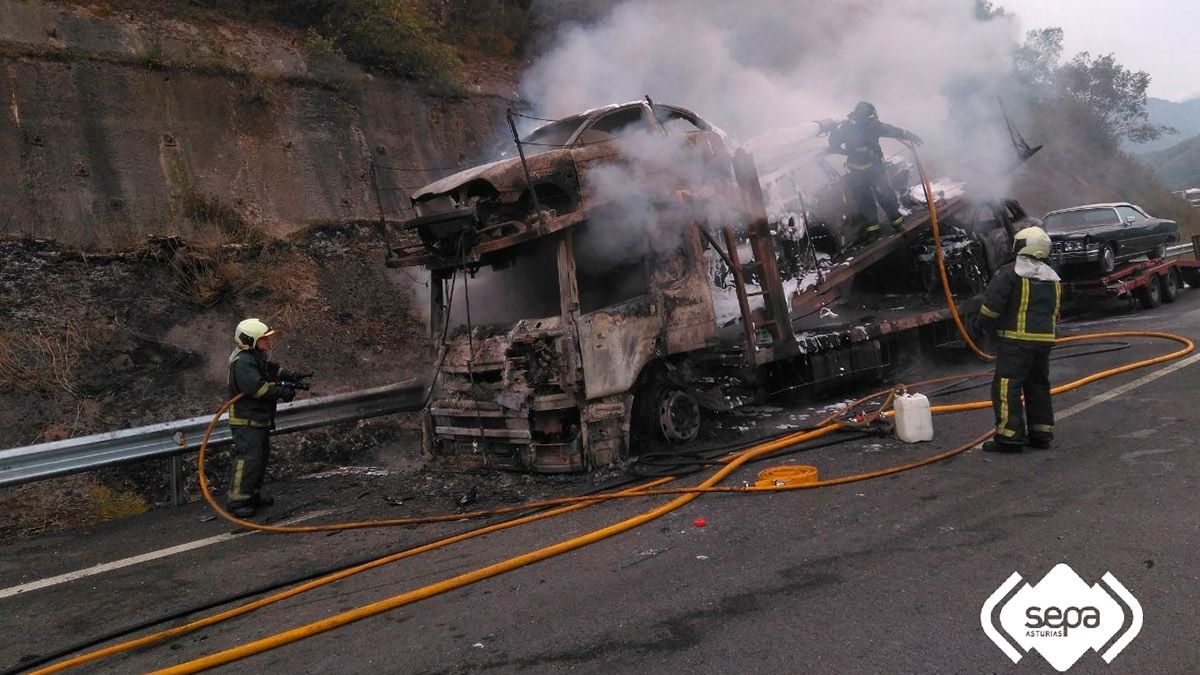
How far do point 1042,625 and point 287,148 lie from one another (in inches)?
416

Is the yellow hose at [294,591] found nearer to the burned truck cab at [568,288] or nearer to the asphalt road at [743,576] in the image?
the asphalt road at [743,576]

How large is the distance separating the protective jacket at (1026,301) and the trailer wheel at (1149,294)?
9.55 meters

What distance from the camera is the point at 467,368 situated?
6129mm

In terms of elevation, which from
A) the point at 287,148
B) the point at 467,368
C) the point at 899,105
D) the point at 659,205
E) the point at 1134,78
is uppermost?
the point at 1134,78

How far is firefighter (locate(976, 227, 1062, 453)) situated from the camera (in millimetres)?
5465

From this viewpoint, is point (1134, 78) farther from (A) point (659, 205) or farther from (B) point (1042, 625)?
(B) point (1042, 625)

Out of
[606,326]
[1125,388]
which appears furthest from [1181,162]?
[606,326]

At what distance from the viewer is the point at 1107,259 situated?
41.2ft

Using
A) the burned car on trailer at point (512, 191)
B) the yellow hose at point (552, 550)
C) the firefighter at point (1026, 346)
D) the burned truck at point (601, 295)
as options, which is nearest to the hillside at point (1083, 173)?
the burned truck at point (601, 295)

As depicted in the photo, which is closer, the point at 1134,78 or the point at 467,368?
the point at 467,368

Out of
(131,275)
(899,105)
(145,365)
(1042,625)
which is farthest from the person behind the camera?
(899,105)

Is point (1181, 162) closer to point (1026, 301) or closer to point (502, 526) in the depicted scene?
point (1026, 301)

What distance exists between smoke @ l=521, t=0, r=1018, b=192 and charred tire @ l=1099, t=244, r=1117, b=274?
3560 millimetres

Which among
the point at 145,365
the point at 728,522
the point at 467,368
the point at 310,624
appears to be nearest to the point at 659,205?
the point at 467,368
